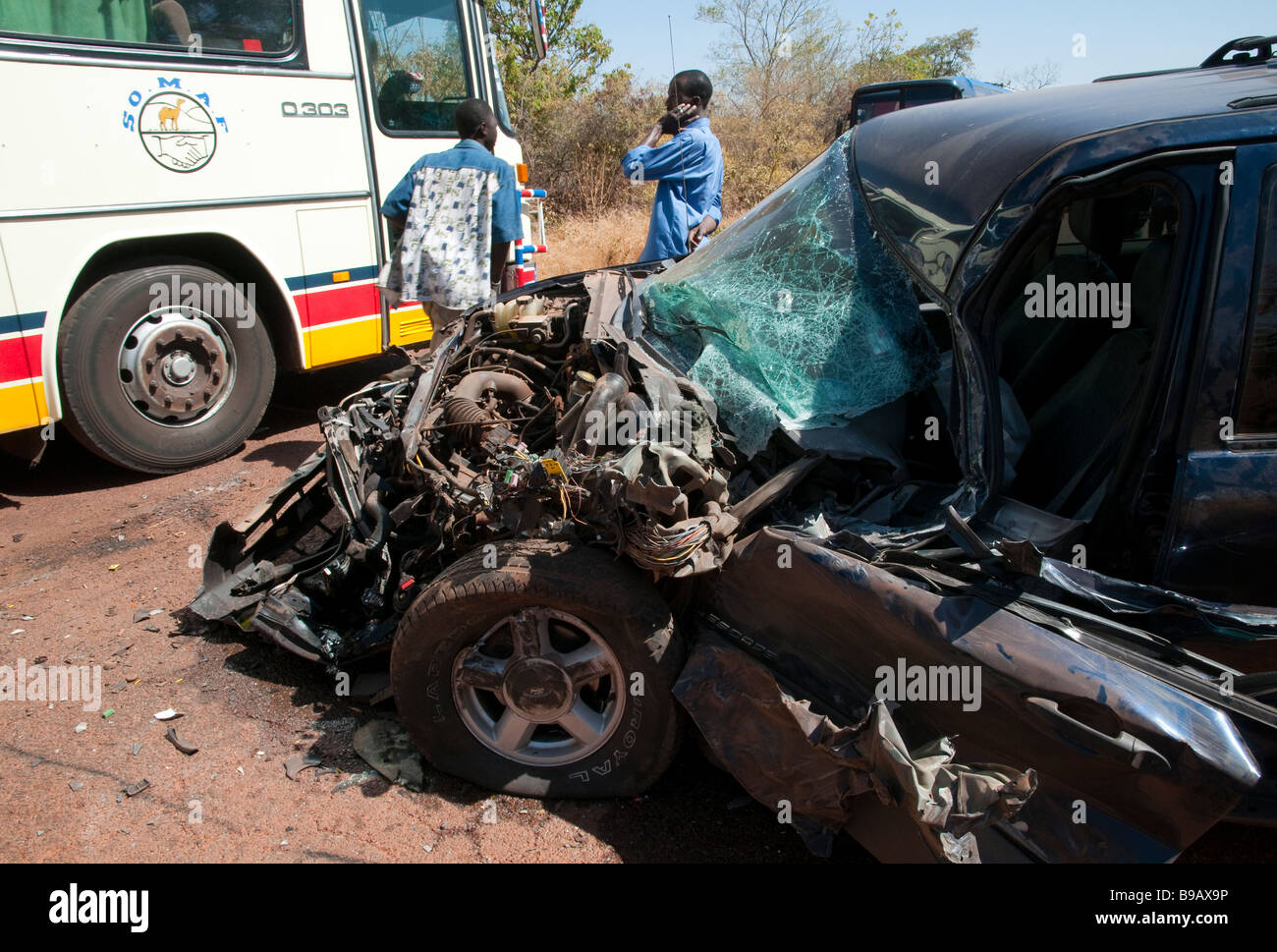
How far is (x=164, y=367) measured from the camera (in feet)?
16.2

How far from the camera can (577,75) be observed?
52.4 ft

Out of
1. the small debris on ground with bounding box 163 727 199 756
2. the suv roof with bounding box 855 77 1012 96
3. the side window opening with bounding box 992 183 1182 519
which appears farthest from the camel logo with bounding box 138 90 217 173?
the suv roof with bounding box 855 77 1012 96

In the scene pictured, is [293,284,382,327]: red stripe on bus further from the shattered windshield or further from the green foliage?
the green foliage

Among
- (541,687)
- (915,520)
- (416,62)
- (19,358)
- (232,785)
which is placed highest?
(416,62)

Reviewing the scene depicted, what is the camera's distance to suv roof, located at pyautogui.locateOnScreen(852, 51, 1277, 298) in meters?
1.96

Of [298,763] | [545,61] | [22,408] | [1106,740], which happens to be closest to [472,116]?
[22,408]

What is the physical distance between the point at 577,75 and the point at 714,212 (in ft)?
39.6

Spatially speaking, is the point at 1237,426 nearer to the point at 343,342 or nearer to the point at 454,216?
the point at 454,216

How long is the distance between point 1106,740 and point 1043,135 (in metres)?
1.51

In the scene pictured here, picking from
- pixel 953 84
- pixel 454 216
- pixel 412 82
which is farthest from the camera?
pixel 953 84

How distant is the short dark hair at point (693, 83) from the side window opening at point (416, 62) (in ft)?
5.17

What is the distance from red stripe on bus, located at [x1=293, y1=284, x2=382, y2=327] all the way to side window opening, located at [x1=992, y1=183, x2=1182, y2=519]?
4373 millimetres
